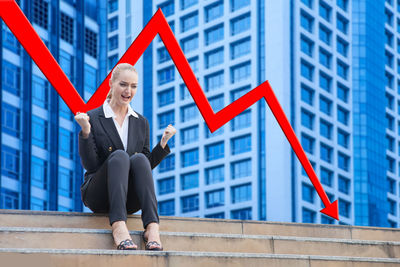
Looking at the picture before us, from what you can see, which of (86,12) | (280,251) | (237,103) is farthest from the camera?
(86,12)

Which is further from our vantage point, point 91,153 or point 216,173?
point 216,173

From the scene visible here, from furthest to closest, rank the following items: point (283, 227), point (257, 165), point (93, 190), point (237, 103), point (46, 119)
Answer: point (257, 165) → point (46, 119) → point (237, 103) → point (283, 227) → point (93, 190)

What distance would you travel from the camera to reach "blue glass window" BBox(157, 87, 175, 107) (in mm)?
72438

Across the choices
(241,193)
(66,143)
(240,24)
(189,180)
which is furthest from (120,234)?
(240,24)

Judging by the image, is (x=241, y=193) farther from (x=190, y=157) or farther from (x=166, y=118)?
(x=166, y=118)

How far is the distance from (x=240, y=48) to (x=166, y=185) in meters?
12.7

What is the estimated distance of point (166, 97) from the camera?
72938 mm

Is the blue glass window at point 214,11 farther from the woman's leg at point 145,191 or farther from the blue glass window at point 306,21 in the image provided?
the woman's leg at point 145,191

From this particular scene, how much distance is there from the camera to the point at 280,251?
7.63 meters

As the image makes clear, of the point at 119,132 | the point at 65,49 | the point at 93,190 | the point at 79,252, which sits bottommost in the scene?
the point at 79,252

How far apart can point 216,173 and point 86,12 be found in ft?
74.2

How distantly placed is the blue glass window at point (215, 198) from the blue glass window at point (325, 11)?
16643mm

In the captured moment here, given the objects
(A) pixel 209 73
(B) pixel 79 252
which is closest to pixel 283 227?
(B) pixel 79 252

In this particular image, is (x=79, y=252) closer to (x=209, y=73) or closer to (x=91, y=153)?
(x=91, y=153)
